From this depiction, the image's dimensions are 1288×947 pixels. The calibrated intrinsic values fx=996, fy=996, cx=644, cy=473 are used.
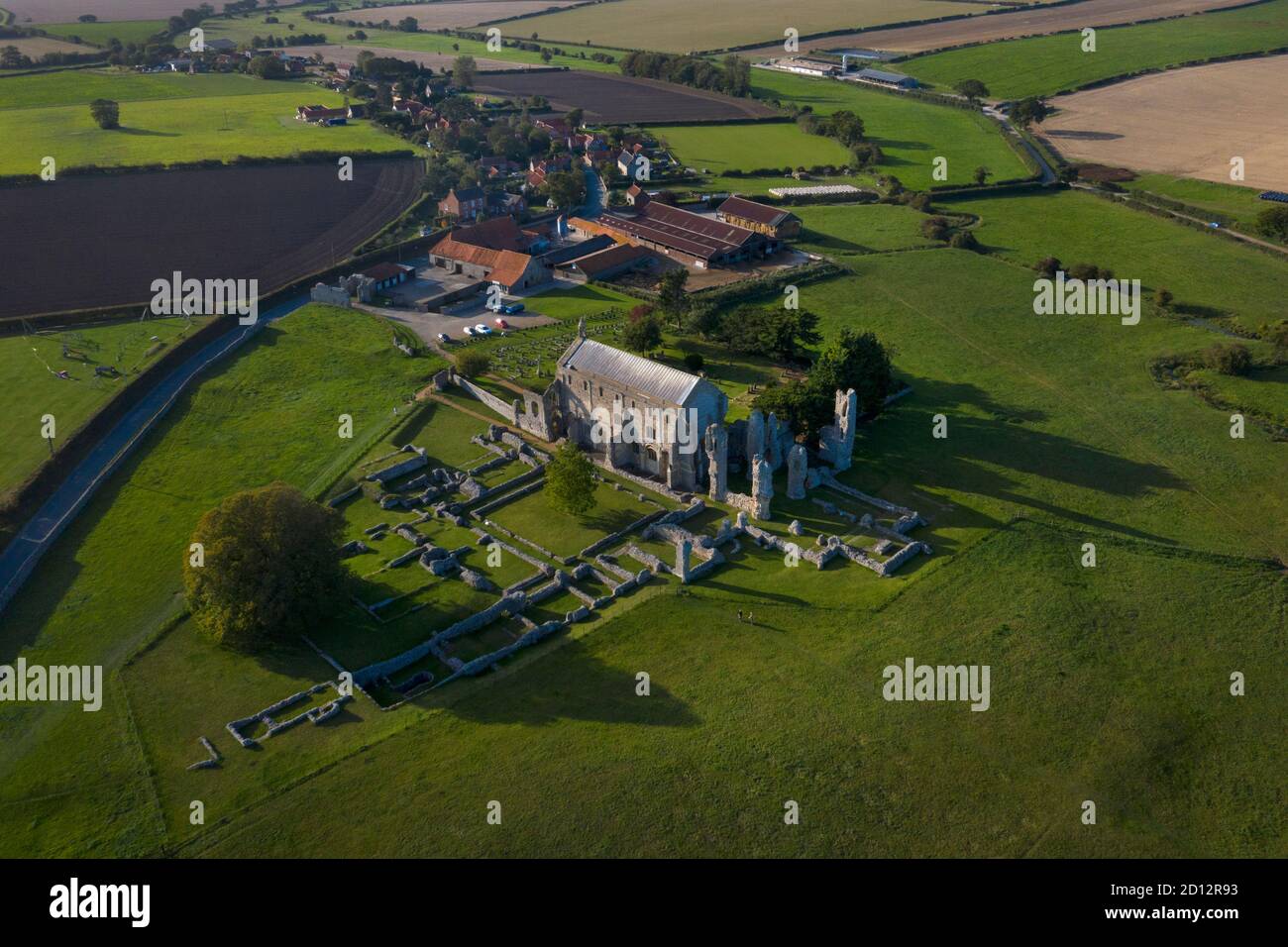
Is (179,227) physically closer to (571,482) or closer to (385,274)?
(385,274)

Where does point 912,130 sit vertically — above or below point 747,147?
above

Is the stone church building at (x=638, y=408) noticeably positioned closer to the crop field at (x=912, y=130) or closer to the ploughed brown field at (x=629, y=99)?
the crop field at (x=912, y=130)

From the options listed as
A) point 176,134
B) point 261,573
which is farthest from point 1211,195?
point 176,134

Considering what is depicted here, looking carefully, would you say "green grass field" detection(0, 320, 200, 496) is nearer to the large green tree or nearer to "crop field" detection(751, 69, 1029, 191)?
the large green tree

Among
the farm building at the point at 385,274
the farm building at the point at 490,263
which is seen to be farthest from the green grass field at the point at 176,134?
the farm building at the point at 385,274

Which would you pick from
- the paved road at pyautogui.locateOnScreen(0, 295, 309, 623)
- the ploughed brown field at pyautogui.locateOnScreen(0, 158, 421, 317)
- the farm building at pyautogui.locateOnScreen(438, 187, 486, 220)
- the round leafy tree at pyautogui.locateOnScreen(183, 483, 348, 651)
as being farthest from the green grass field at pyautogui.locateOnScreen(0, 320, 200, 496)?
the farm building at pyautogui.locateOnScreen(438, 187, 486, 220)

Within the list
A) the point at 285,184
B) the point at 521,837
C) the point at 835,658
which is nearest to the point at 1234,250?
the point at 835,658
